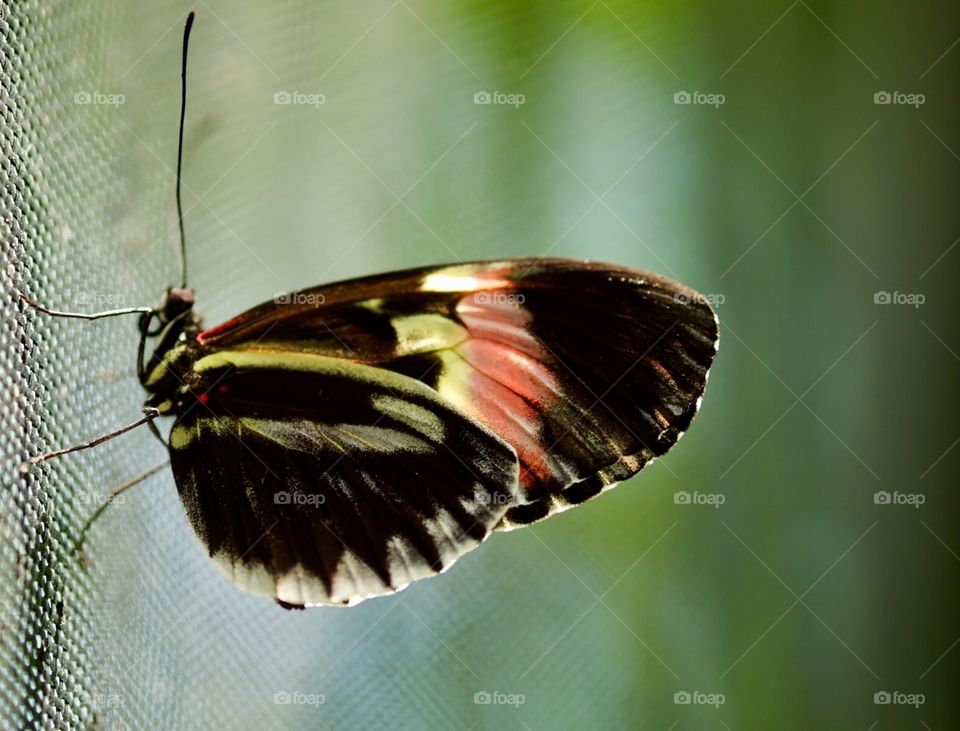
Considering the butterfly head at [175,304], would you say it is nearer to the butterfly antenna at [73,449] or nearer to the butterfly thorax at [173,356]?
the butterfly thorax at [173,356]

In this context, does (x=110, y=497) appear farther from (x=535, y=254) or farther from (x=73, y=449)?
(x=535, y=254)

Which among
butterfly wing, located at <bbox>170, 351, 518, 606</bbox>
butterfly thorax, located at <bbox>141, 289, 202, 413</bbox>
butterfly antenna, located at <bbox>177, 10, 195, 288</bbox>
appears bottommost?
butterfly wing, located at <bbox>170, 351, 518, 606</bbox>

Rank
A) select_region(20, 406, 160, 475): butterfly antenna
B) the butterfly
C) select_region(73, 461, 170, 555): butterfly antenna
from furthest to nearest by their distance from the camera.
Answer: the butterfly
select_region(73, 461, 170, 555): butterfly antenna
select_region(20, 406, 160, 475): butterfly antenna

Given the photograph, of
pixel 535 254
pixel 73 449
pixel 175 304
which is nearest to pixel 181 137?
pixel 175 304

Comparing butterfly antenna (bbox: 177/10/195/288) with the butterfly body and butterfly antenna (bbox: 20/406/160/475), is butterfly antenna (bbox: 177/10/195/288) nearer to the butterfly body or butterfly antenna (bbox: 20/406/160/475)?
the butterfly body

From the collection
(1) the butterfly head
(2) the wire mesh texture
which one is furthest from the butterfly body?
(2) the wire mesh texture

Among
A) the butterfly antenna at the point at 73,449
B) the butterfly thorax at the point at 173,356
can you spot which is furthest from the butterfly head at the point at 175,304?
the butterfly antenna at the point at 73,449

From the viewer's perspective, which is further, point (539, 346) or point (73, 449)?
point (539, 346)

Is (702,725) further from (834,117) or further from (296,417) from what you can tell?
(834,117)
